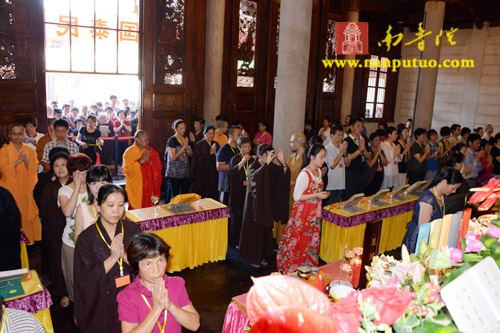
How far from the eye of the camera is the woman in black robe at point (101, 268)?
2.76 m

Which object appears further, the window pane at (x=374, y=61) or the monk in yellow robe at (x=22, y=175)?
the window pane at (x=374, y=61)

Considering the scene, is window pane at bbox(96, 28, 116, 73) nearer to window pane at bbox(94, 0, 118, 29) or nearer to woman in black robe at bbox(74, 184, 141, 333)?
window pane at bbox(94, 0, 118, 29)

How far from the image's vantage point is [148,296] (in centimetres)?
220

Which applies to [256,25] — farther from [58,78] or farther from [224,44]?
[58,78]

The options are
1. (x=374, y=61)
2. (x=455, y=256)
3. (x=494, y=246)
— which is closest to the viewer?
(x=455, y=256)

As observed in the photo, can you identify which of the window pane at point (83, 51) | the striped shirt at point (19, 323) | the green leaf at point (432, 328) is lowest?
the striped shirt at point (19, 323)

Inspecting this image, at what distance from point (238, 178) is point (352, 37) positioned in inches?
168

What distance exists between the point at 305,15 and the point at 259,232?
3.29 m

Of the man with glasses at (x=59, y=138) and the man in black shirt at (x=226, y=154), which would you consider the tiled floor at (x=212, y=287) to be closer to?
the man in black shirt at (x=226, y=154)

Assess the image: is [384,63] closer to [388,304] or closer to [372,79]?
[372,79]

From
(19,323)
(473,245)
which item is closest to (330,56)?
(473,245)

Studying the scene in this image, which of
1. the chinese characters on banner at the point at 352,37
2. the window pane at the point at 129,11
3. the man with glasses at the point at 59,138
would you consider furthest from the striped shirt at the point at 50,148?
the chinese characters on banner at the point at 352,37

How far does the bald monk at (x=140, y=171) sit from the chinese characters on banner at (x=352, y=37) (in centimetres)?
429

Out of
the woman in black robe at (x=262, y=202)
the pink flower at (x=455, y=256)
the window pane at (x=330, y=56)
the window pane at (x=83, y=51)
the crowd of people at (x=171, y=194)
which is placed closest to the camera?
the pink flower at (x=455, y=256)
